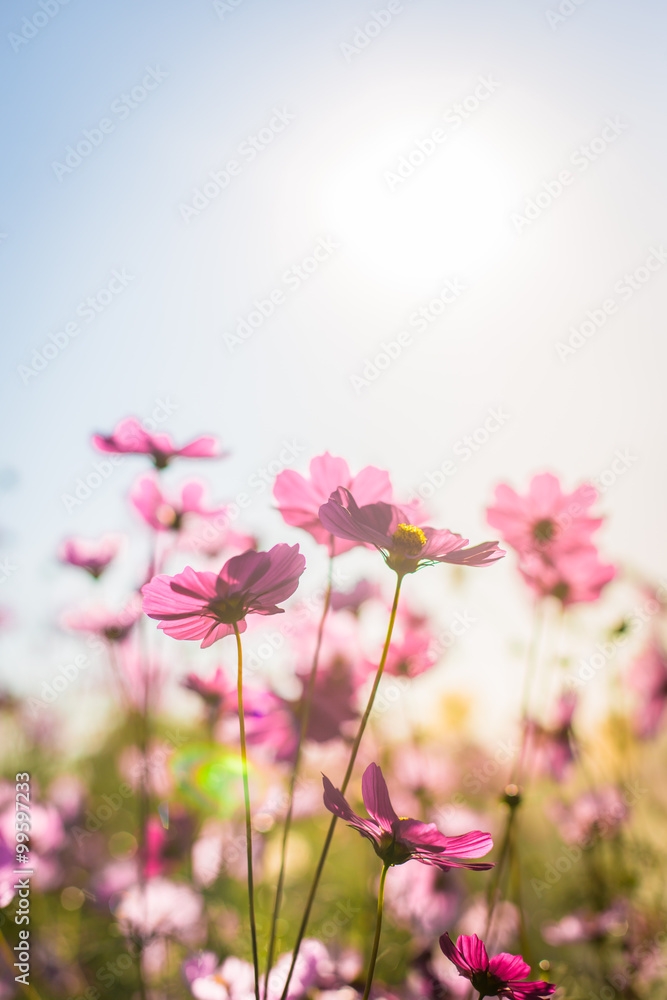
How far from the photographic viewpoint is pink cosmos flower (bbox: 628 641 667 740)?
1506 mm

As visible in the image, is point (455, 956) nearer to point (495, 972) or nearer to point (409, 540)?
point (495, 972)

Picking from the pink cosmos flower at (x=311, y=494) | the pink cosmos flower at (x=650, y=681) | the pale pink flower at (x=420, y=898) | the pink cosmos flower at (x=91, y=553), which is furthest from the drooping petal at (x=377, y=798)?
the pink cosmos flower at (x=650, y=681)

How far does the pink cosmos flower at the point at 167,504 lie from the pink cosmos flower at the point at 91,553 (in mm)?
217

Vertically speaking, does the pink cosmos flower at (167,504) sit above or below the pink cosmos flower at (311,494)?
below

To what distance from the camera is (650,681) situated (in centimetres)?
156

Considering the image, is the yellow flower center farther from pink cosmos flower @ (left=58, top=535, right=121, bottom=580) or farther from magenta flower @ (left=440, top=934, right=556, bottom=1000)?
pink cosmos flower @ (left=58, top=535, right=121, bottom=580)

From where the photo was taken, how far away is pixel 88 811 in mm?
1676

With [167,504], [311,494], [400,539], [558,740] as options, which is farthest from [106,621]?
[558,740]

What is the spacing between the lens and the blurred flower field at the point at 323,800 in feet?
1.79

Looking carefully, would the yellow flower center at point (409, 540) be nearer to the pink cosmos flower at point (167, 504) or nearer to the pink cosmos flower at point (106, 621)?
the pink cosmos flower at point (167, 504)

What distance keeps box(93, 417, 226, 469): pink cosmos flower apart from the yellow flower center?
0.35 m

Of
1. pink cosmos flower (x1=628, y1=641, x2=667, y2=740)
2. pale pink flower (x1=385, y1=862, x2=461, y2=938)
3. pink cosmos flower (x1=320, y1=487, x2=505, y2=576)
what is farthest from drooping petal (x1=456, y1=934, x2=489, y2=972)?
pink cosmos flower (x1=628, y1=641, x2=667, y2=740)

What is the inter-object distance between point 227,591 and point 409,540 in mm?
167

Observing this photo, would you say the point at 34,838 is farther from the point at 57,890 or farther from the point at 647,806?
the point at 647,806
